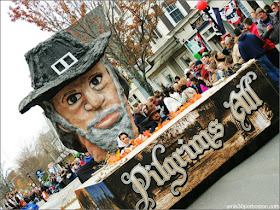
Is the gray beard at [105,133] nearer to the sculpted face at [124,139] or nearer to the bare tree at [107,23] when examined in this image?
the sculpted face at [124,139]

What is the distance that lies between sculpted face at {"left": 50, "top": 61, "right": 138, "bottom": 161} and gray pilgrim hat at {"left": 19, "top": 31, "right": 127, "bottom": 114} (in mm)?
330

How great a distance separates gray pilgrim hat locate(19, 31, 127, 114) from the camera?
18.5ft

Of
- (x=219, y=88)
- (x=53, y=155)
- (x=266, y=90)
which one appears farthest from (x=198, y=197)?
(x=53, y=155)

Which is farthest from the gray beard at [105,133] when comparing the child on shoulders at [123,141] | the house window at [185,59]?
the house window at [185,59]

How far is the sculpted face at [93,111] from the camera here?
6.03 m

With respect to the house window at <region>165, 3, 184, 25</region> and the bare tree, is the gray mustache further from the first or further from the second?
the house window at <region>165, 3, 184, 25</region>

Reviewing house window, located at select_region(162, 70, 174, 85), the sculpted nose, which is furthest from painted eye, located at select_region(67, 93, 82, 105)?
house window, located at select_region(162, 70, 174, 85)

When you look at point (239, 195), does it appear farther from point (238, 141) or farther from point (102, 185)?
point (102, 185)

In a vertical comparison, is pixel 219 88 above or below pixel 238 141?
above

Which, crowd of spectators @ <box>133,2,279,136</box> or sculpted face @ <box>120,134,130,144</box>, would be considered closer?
crowd of spectators @ <box>133,2,279,136</box>

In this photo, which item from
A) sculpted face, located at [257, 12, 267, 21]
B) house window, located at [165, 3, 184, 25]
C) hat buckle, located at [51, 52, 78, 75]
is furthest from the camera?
house window, located at [165, 3, 184, 25]

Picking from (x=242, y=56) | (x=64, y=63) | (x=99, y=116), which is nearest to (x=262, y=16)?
(x=242, y=56)

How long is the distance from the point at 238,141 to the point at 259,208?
138cm

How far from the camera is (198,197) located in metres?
3.75
